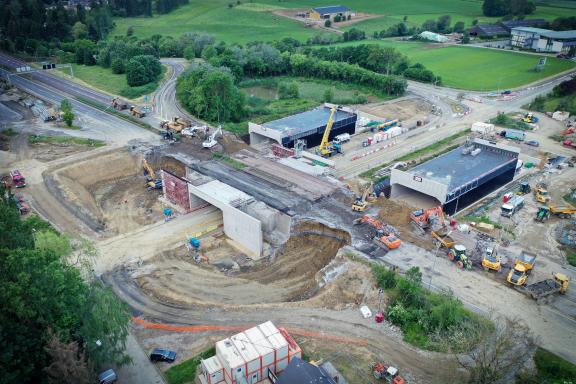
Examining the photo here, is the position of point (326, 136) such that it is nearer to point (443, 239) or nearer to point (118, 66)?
point (443, 239)

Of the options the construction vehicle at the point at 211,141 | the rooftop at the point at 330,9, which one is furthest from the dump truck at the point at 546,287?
the rooftop at the point at 330,9

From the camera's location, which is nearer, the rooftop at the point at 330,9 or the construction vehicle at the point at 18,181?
the construction vehicle at the point at 18,181

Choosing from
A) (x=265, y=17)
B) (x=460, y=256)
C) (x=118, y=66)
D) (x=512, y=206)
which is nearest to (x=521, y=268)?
(x=460, y=256)

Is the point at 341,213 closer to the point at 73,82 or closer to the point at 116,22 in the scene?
the point at 73,82

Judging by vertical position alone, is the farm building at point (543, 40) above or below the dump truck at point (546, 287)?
above

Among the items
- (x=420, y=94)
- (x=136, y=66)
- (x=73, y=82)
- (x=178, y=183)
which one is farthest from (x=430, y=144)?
(x=73, y=82)

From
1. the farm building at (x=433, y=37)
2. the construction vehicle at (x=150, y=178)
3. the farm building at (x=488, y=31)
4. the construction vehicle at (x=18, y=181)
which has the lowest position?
the construction vehicle at (x=150, y=178)

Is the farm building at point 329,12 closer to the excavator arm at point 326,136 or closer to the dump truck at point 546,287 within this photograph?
the excavator arm at point 326,136
